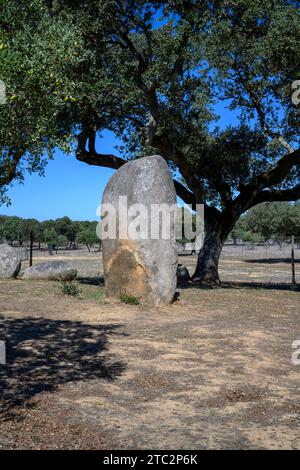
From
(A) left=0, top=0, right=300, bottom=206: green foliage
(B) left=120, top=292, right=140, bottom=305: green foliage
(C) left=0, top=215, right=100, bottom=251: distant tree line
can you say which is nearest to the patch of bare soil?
(B) left=120, top=292, right=140, bottom=305: green foliage

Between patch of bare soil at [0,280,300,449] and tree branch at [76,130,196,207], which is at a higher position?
tree branch at [76,130,196,207]

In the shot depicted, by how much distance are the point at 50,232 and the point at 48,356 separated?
76.4 metres

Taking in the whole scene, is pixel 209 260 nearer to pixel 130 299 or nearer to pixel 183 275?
pixel 183 275

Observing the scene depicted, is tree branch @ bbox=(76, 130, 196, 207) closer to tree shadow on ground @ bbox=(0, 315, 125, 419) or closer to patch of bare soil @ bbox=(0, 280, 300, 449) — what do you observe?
patch of bare soil @ bbox=(0, 280, 300, 449)

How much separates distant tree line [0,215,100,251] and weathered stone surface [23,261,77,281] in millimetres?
52784

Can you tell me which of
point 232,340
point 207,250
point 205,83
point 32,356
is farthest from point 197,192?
point 32,356

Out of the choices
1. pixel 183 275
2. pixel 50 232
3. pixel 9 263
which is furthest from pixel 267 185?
pixel 50 232

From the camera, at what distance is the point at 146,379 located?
6160 millimetres

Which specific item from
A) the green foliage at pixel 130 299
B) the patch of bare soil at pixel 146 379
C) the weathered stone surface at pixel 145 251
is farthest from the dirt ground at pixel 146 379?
the weathered stone surface at pixel 145 251

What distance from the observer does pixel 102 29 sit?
52.0 feet

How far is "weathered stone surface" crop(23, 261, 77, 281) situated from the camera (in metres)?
18.7

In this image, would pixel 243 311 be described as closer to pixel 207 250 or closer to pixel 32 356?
pixel 32 356

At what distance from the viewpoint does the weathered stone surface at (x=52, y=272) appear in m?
18.7

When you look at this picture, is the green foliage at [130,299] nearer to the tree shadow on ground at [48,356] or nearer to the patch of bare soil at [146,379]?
the patch of bare soil at [146,379]
